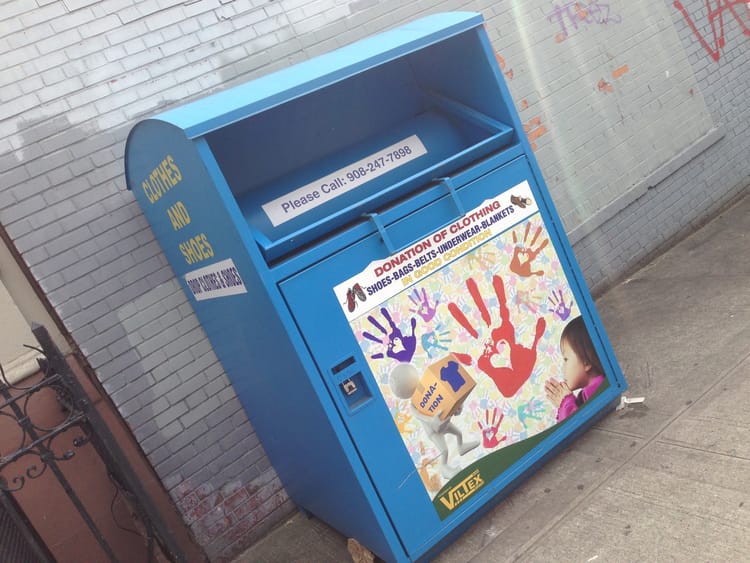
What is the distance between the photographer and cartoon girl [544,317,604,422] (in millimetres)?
3373

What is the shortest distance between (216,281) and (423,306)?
1.03 m

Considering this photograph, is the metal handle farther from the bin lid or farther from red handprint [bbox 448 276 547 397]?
the bin lid

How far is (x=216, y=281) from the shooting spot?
3207 mm

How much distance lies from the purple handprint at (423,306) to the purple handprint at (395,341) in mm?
48

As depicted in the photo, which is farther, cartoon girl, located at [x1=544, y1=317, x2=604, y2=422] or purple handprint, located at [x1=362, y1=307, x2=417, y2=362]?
cartoon girl, located at [x1=544, y1=317, x2=604, y2=422]

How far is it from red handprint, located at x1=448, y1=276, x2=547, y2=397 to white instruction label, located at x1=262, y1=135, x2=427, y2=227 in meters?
0.70

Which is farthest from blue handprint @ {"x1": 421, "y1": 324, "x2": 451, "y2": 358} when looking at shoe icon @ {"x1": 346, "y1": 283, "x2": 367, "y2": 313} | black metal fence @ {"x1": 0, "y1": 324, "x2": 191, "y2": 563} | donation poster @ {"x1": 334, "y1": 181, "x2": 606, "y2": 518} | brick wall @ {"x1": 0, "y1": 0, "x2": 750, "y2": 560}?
black metal fence @ {"x1": 0, "y1": 324, "x2": 191, "y2": 563}

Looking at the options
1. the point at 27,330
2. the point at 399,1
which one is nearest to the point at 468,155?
the point at 399,1

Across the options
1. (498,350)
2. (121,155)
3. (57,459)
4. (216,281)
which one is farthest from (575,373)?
(121,155)

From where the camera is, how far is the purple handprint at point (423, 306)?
3.02 m

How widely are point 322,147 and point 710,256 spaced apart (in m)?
3.36

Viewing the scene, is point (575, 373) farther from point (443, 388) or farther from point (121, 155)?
point (121, 155)

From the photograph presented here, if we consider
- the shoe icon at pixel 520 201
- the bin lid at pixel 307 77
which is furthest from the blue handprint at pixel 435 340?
the bin lid at pixel 307 77

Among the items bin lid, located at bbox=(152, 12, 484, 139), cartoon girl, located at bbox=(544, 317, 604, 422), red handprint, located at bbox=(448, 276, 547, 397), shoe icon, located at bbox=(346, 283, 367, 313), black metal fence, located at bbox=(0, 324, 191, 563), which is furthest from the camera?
cartoon girl, located at bbox=(544, 317, 604, 422)
